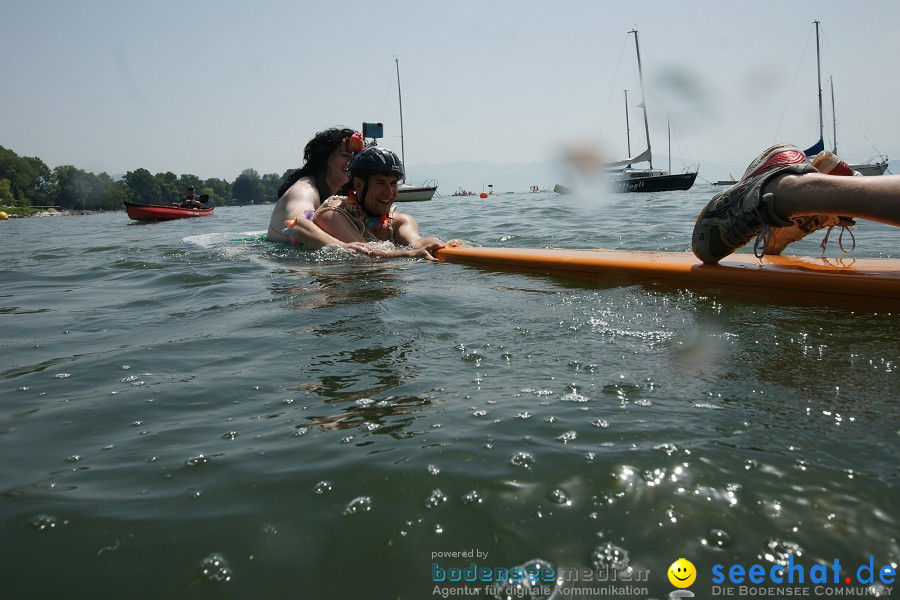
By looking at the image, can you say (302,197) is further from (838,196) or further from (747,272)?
(838,196)

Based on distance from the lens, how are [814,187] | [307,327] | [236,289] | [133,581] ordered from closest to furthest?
[133,581]
[814,187]
[307,327]
[236,289]

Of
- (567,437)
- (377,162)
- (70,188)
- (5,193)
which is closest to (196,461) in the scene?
(567,437)

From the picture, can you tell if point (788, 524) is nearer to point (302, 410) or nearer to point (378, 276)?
point (302, 410)

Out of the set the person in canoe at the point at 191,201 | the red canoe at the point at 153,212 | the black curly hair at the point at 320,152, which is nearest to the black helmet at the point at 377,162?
the black curly hair at the point at 320,152

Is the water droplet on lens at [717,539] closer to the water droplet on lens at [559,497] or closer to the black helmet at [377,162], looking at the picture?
the water droplet on lens at [559,497]

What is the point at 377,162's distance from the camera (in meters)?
4.89

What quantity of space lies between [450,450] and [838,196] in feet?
6.20

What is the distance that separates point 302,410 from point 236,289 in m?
2.31

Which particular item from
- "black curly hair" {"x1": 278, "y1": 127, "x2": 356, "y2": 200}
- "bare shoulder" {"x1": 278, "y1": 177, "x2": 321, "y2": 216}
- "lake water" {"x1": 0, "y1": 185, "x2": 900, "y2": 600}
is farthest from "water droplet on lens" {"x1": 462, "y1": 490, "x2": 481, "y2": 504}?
"black curly hair" {"x1": 278, "y1": 127, "x2": 356, "y2": 200}

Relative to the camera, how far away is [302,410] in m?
1.65

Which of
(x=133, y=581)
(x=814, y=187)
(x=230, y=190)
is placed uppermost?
(x=230, y=190)

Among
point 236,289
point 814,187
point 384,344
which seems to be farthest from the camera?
point 236,289

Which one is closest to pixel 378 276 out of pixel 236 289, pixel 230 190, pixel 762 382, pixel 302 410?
pixel 236 289

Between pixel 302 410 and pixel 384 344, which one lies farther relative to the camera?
pixel 384 344
